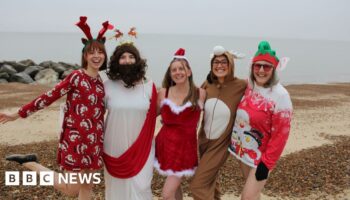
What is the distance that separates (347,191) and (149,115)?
13.2 ft

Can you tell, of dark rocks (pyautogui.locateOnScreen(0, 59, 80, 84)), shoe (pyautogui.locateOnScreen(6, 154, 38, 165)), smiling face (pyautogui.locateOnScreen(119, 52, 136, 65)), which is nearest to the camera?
smiling face (pyautogui.locateOnScreen(119, 52, 136, 65))

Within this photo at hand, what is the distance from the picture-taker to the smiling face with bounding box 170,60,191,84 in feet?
13.9

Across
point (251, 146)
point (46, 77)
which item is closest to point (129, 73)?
point (251, 146)

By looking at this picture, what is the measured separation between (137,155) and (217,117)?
1.01m

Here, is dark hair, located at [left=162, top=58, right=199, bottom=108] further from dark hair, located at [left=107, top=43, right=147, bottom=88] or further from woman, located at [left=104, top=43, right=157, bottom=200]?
dark hair, located at [left=107, top=43, right=147, bottom=88]

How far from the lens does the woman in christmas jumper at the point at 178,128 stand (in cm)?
417

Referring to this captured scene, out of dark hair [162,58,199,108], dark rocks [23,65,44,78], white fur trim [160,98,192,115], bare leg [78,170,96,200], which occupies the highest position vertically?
dark hair [162,58,199,108]

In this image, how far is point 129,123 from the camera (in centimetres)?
424

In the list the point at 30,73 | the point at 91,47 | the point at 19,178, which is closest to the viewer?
the point at 91,47

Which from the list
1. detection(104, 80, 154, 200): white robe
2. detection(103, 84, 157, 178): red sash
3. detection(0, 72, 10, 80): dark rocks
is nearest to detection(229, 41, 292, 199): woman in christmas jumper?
detection(103, 84, 157, 178): red sash

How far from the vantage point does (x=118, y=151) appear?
Result: 4.31 metres

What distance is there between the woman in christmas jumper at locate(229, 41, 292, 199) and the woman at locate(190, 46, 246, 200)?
13 centimetres

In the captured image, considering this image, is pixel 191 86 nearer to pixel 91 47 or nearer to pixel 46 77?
pixel 91 47

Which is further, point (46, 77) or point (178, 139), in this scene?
point (46, 77)
